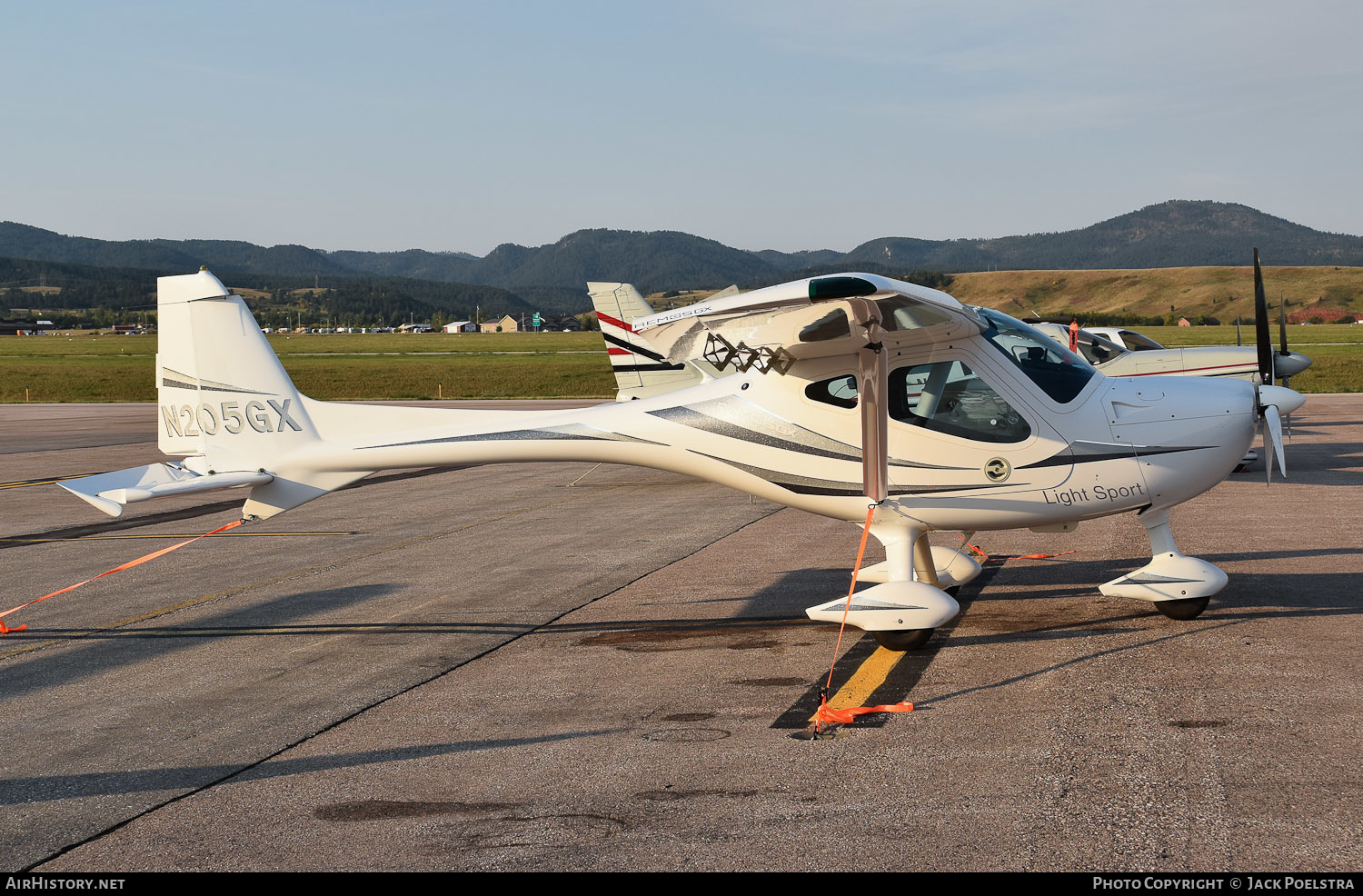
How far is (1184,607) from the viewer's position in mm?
8461

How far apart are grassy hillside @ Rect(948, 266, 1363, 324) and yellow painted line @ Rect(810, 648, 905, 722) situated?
159 m

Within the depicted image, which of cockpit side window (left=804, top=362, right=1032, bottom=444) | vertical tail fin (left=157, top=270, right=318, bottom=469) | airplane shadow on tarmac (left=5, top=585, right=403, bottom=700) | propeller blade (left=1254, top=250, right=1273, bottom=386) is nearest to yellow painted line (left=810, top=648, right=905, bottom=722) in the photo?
cockpit side window (left=804, top=362, right=1032, bottom=444)

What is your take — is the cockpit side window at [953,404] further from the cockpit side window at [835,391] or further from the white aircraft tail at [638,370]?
the white aircraft tail at [638,370]

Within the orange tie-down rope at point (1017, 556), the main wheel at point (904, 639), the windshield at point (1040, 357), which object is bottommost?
the orange tie-down rope at point (1017, 556)

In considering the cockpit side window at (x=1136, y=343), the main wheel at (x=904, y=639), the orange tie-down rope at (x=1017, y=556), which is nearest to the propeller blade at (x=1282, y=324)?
the cockpit side window at (x=1136, y=343)

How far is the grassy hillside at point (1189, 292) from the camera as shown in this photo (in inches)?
6526

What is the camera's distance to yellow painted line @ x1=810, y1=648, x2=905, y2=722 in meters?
6.89

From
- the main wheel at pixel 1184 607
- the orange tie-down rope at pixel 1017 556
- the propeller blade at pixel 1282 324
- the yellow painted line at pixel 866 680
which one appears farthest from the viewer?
the propeller blade at pixel 1282 324

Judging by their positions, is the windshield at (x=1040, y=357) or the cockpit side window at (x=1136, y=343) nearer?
the windshield at (x=1040, y=357)

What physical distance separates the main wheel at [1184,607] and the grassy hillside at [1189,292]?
158 metres

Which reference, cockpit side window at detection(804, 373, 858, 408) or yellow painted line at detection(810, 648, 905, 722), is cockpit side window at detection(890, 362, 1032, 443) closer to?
cockpit side window at detection(804, 373, 858, 408)

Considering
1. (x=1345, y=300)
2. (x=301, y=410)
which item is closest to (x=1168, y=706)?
(x=301, y=410)

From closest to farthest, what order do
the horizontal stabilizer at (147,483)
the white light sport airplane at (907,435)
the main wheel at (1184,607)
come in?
the white light sport airplane at (907,435) < the main wheel at (1184,607) < the horizontal stabilizer at (147,483)

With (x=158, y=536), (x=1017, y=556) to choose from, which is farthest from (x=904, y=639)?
(x=158, y=536)
